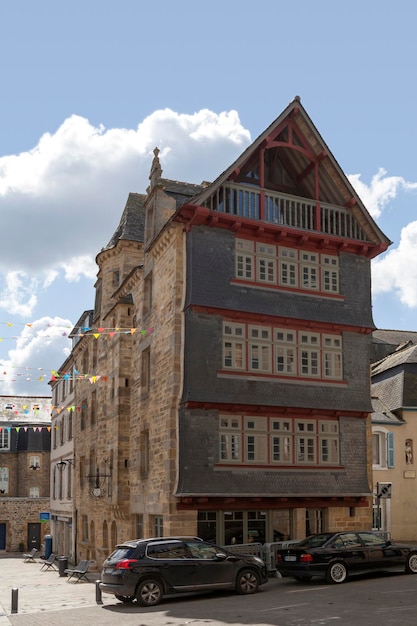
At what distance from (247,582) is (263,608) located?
2449mm

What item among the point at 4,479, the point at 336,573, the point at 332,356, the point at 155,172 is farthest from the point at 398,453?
the point at 4,479

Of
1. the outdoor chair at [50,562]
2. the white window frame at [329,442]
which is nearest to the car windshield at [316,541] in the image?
the white window frame at [329,442]

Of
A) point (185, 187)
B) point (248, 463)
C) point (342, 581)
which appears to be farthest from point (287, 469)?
point (185, 187)

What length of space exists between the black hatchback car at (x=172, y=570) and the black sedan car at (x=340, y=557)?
50.5 inches

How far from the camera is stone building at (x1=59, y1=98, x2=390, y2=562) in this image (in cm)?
2370

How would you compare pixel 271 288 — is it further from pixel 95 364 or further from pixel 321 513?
pixel 95 364

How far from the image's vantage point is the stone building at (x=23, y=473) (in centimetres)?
5469

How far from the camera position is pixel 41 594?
23.0 meters

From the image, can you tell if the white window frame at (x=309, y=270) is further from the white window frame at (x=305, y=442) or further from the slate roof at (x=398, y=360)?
the slate roof at (x=398, y=360)

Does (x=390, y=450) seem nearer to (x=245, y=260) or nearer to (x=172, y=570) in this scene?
(x=245, y=260)

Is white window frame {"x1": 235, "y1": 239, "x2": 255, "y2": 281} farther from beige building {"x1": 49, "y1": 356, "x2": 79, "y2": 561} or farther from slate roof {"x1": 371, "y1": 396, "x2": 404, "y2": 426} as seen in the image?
beige building {"x1": 49, "y1": 356, "x2": 79, "y2": 561}

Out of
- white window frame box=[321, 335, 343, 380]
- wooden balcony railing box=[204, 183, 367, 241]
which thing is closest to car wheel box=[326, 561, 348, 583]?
white window frame box=[321, 335, 343, 380]

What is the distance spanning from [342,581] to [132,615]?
608 cm

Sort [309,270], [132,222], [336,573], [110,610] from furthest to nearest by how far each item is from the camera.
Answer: [132,222] → [309,270] → [336,573] → [110,610]
